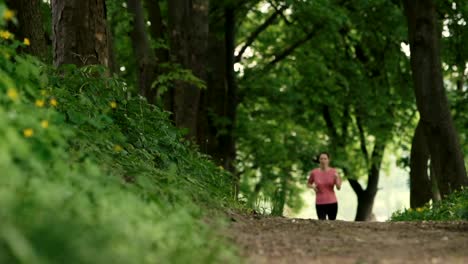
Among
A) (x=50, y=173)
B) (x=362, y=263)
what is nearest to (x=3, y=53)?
(x=50, y=173)

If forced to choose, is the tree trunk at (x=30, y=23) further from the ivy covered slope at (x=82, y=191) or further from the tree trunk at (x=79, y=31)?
the ivy covered slope at (x=82, y=191)

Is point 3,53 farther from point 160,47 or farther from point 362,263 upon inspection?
point 160,47

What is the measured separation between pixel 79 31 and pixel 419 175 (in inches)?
518

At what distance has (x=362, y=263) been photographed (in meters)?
5.75

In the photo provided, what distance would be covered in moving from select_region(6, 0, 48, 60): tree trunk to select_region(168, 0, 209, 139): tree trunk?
5045 millimetres

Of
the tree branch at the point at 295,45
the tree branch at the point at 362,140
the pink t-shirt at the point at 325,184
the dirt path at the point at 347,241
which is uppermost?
the tree branch at the point at 295,45

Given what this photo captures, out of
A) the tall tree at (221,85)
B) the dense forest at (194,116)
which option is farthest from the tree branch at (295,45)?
the tall tree at (221,85)

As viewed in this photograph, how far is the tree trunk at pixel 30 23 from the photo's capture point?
445 inches

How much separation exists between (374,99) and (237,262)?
23.3 meters

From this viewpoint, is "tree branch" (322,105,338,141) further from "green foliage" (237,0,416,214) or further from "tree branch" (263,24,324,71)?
"tree branch" (263,24,324,71)

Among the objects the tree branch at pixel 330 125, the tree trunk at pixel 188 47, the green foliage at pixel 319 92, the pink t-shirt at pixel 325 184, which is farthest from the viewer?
the tree branch at pixel 330 125

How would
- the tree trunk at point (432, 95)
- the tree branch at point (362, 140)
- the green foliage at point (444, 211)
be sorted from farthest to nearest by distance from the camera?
the tree branch at point (362, 140) → the tree trunk at point (432, 95) → the green foliage at point (444, 211)

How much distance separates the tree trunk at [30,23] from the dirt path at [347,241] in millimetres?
4256

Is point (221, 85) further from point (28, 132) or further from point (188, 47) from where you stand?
point (28, 132)
